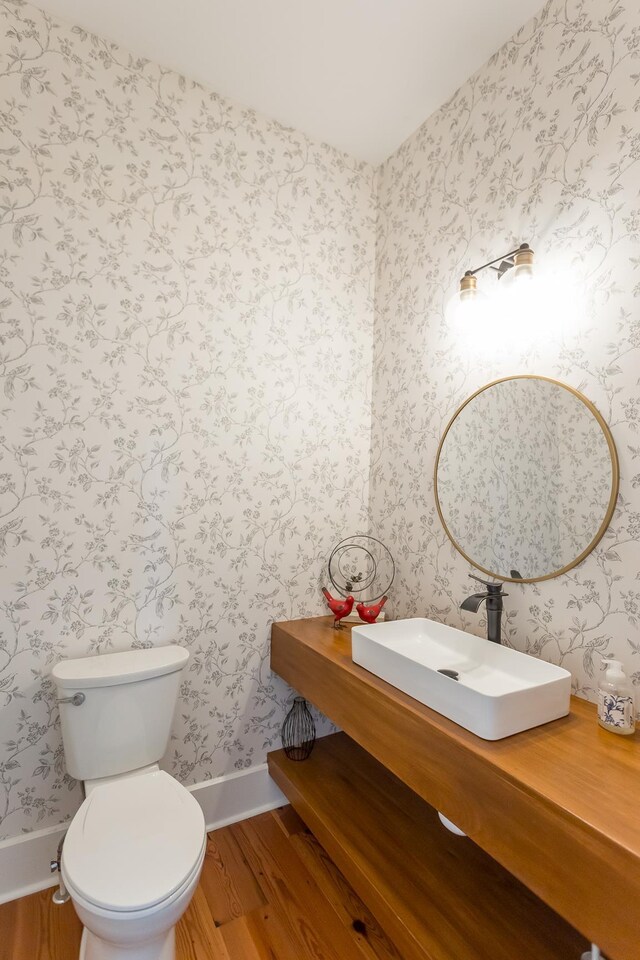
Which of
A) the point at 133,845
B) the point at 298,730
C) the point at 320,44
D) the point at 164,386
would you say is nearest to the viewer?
the point at 133,845

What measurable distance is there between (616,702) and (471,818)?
1.37ft

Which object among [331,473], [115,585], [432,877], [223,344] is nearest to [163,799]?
[115,585]

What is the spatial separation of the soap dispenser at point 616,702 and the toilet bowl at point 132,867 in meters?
0.99

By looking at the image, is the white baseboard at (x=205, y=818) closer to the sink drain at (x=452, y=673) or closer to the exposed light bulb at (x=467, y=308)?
the sink drain at (x=452, y=673)

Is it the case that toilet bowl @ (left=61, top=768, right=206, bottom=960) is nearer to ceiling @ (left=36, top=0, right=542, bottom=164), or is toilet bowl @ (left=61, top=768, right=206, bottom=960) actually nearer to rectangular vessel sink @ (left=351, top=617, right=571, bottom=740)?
rectangular vessel sink @ (left=351, top=617, right=571, bottom=740)

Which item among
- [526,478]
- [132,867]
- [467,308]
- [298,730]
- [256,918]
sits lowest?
[256,918]

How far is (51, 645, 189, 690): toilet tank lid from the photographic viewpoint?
138cm

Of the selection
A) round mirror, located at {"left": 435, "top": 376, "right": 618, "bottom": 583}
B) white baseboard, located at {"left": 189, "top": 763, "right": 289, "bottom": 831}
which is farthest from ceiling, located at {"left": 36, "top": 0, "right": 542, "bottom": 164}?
white baseboard, located at {"left": 189, "top": 763, "right": 289, "bottom": 831}

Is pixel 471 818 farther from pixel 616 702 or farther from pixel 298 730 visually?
pixel 298 730

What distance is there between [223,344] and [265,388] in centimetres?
23

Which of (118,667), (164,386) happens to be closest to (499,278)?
(164,386)

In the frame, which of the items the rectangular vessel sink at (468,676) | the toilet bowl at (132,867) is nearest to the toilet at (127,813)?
the toilet bowl at (132,867)

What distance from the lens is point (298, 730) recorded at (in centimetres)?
195

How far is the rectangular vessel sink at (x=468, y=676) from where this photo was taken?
1.04 metres
